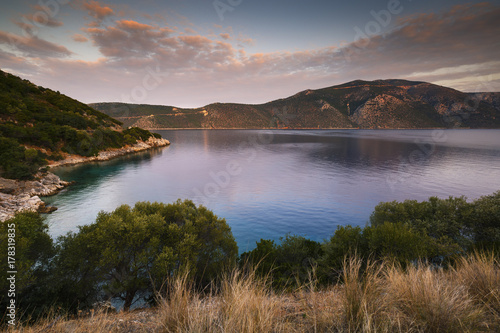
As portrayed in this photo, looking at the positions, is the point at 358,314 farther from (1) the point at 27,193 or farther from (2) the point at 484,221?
(1) the point at 27,193

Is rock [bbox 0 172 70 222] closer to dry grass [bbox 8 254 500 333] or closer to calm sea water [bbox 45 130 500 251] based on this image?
calm sea water [bbox 45 130 500 251]

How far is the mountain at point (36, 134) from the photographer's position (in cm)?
3066

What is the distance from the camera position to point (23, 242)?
9344 millimetres

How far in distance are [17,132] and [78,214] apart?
1263 inches

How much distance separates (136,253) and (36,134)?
51.6 m

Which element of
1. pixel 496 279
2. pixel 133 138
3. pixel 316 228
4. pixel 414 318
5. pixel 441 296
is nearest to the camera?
pixel 414 318

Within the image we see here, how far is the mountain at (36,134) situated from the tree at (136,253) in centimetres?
2874

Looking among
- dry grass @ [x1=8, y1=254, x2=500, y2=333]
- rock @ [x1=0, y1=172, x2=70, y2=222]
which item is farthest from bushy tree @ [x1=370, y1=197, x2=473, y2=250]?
rock @ [x1=0, y1=172, x2=70, y2=222]

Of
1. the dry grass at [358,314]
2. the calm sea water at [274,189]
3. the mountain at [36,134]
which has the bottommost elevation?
the calm sea water at [274,189]

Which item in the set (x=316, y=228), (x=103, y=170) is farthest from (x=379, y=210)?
(x=103, y=170)

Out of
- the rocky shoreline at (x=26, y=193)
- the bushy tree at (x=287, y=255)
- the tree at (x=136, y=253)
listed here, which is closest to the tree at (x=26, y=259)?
the tree at (x=136, y=253)

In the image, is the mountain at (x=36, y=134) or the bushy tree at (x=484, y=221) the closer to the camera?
the bushy tree at (x=484, y=221)

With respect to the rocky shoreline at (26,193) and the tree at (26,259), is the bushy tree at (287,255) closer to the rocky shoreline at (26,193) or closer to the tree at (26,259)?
the tree at (26,259)

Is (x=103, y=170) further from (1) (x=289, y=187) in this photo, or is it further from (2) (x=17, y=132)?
(1) (x=289, y=187)
